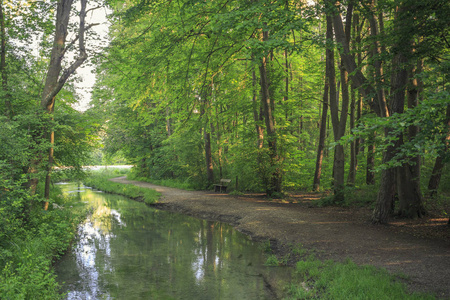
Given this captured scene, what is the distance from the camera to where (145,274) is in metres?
7.44

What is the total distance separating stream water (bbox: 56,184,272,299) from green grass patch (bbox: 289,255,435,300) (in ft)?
2.63

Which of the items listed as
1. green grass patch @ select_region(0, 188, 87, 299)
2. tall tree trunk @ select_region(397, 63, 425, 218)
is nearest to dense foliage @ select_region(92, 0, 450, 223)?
tall tree trunk @ select_region(397, 63, 425, 218)

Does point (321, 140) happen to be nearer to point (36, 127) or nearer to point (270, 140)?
point (270, 140)

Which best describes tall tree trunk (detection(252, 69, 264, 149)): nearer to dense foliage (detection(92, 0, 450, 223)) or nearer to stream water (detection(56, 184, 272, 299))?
dense foliage (detection(92, 0, 450, 223))

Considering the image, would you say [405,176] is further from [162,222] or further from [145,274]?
Answer: [162,222]

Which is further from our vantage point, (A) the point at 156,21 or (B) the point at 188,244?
(A) the point at 156,21

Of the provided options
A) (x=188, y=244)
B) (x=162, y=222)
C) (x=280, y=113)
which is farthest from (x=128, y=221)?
(x=280, y=113)

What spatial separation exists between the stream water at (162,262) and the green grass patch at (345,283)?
802 mm

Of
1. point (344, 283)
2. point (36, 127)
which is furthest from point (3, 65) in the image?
point (344, 283)

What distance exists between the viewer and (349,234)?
8.89 m

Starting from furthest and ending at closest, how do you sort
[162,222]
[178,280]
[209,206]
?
[209,206]
[162,222]
[178,280]

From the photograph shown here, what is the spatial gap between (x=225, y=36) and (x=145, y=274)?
8.65 meters

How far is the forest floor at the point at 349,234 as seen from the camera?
245 inches

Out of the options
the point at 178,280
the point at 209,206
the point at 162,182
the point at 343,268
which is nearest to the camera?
the point at 343,268
